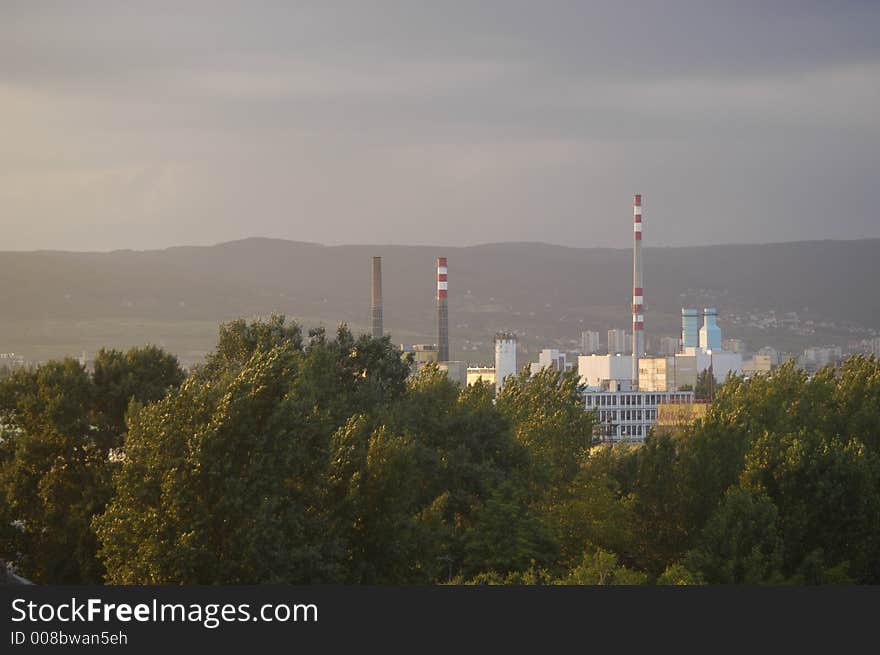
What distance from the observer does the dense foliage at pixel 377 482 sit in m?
42.2

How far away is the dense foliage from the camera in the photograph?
1660 inches

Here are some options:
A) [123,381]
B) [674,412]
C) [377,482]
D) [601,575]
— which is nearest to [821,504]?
[601,575]

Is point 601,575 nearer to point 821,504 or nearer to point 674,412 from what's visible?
point 821,504

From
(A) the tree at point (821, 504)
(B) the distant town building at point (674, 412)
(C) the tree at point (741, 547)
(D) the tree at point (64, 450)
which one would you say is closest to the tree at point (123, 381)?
(D) the tree at point (64, 450)

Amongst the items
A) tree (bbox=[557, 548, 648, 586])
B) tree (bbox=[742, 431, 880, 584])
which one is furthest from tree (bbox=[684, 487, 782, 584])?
tree (bbox=[557, 548, 648, 586])

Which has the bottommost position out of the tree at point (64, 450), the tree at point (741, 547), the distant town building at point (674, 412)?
the distant town building at point (674, 412)

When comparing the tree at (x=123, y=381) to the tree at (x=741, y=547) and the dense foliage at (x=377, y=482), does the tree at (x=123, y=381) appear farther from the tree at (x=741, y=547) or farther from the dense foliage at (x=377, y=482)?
the tree at (x=741, y=547)

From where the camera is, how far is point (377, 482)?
4591cm

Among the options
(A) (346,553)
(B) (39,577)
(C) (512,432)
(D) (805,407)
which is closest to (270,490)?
(A) (346,553)

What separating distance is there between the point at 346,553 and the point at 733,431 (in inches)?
955

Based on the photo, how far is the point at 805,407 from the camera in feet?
238

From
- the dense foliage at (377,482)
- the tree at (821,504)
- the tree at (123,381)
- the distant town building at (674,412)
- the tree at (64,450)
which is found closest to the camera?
the dense foliage at (377,482)

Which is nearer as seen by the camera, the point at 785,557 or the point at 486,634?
the point at 486,634

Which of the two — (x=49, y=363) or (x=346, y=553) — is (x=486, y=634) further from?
(x=49, y=363)
